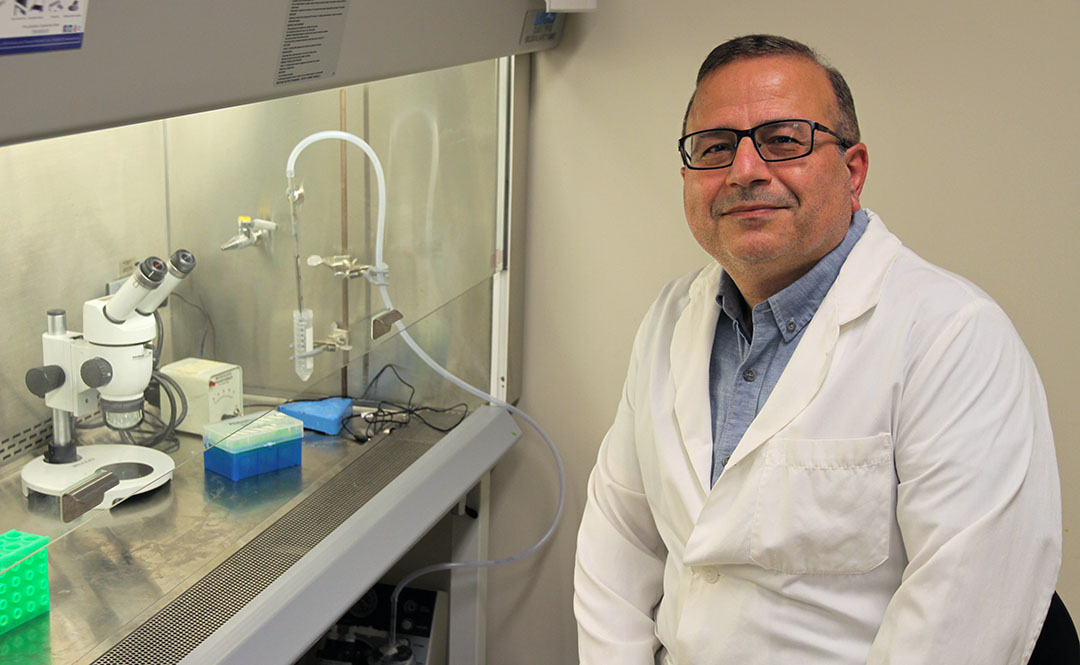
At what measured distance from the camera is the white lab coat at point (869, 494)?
3.79 ft

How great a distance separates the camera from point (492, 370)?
2.37 meters

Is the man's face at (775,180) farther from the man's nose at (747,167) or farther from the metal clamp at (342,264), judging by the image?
the metal clamp at (342,264)

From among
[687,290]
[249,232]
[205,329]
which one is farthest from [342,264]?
[687,290]

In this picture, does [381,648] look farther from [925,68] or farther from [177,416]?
[925,68]

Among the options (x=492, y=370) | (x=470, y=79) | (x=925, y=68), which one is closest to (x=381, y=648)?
(x=492, y=370)

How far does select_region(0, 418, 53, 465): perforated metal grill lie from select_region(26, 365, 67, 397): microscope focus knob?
1.9 inches

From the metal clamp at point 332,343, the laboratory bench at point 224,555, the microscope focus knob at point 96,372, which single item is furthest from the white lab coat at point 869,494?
the microscope focus knob at point 96,372

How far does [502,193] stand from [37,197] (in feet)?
3.60

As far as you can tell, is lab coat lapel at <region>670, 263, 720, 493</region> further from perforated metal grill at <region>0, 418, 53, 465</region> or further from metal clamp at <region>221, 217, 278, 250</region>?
perforated metal grill at <region>0, 418, 53, 465</region>

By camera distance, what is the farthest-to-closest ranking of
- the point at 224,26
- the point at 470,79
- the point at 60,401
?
the point at 470,79 < the point at 60,401 < the point at 224,26

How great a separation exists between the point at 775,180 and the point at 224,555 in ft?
3.40

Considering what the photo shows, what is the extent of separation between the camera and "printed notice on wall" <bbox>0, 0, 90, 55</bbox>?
84 cm

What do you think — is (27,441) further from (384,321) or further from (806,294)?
(806,294)

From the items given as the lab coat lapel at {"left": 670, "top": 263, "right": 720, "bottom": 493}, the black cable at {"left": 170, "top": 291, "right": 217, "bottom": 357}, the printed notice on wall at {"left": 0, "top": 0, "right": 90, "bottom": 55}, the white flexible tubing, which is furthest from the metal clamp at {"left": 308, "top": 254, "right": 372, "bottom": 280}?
the printed notice on wall at {"left": 0, "top": 0, "right": 90, "bottom": 55}
